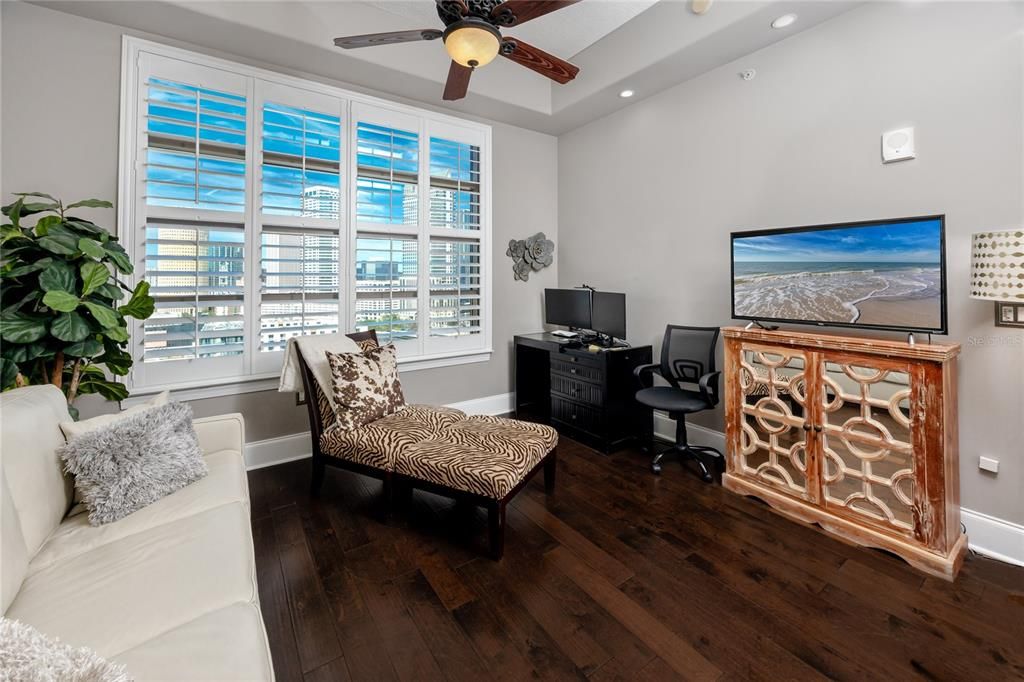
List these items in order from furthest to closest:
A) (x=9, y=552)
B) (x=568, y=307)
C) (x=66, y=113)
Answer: (x=568, y=307) < (x=66, y=113) < (x=9, y=552)

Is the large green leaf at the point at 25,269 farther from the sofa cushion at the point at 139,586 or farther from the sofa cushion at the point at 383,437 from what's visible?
the sofa cushion at the point at 383,437

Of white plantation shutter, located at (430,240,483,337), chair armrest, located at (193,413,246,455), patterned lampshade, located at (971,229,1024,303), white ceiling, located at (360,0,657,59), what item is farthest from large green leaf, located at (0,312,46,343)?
patterned lampshade, located at (971,229,1024,303)

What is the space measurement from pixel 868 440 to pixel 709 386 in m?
0.89

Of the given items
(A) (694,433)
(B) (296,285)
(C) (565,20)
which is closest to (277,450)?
(B) (296,285)

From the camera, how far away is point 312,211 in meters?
3.28

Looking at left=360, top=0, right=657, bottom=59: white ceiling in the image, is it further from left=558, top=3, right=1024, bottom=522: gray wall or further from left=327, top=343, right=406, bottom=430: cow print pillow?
left=327, top=343, right=406, bottom=430: cow print pillow

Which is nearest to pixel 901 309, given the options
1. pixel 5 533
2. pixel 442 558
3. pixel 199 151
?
pixel 442 558

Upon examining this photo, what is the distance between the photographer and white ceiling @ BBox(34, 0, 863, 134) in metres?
2.57

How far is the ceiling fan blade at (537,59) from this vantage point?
2.15 m

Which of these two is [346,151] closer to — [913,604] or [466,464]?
[466,464]

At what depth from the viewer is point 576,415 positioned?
3680mm

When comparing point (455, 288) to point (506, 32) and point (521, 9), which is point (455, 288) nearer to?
point (506, 32)

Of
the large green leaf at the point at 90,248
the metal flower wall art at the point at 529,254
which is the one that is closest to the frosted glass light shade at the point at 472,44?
the large green leaf at the point at 90,248

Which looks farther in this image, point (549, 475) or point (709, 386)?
point (709, 386)
